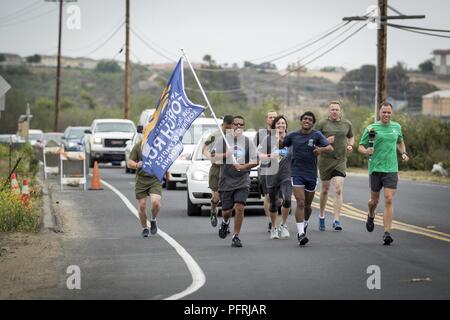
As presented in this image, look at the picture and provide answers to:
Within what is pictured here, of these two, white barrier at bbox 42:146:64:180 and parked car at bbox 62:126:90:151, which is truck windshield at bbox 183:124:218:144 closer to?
white barrier at bbox 42:146:64:180

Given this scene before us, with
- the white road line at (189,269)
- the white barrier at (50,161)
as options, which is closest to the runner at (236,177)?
the white road line at (189,269)

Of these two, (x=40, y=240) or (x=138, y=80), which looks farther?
(x=138, y=80)

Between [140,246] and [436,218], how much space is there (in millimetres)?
6851

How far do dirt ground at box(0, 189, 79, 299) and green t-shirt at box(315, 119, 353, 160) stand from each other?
170 inches

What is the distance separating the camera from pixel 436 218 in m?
21.4

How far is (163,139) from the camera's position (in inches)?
712

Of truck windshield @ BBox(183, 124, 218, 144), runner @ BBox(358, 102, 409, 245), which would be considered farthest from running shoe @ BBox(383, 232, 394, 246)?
truck windshield @ BBox(183, 124, 218, 144)

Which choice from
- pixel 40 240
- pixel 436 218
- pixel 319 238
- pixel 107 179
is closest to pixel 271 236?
pixel 319 238

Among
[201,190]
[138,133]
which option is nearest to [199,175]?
[201,190]

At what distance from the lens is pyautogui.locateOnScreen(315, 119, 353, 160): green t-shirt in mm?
19000

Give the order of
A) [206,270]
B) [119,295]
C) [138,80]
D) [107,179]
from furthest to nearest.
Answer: [138,80] → [107,179] → [206,270] → [119,295]

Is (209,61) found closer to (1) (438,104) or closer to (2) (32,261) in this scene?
(1) (438,104)

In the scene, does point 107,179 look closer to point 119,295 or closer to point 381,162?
point 381,162
